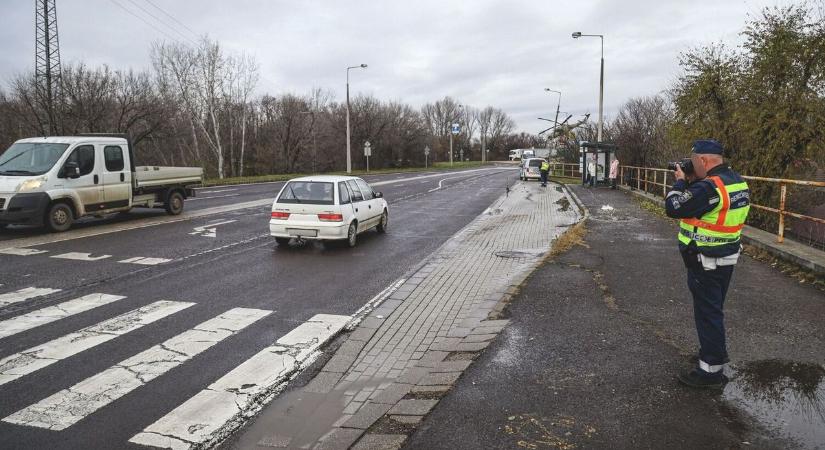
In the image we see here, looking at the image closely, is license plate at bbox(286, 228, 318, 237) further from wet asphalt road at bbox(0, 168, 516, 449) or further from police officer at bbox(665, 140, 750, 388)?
police officer at bbox(665, 140, 750, 388)

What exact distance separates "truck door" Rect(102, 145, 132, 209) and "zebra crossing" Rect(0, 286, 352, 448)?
24.4 ft

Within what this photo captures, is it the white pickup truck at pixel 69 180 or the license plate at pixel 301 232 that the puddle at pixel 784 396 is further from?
the white pickup truck at pixel 69 180

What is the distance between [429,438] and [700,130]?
1662cm

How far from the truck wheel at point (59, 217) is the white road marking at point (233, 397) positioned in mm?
9817

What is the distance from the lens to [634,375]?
15.2 feet

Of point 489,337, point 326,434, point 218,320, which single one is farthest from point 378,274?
point 326,434

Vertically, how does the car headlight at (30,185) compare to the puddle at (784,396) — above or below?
above

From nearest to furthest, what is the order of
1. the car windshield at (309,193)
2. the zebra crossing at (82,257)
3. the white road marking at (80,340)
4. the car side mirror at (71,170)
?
the white road marking at (80,340)
the zebra crossing at (82,257)
the car windshield at (309,193)
the car side mirror at (71,170)

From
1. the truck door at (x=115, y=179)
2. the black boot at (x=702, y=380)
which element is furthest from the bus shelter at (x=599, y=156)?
the black boot at (x=702, y=380)

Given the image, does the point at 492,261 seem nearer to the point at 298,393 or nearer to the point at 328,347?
the point at 328,347

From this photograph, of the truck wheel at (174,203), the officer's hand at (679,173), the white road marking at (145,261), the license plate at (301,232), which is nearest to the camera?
the officer's hand at (679,173)

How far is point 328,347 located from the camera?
5.61 m

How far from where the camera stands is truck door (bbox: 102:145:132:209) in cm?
1427

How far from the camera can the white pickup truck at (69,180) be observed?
484 inches
